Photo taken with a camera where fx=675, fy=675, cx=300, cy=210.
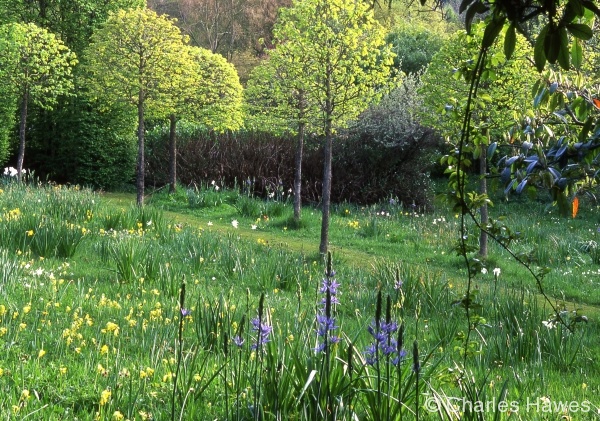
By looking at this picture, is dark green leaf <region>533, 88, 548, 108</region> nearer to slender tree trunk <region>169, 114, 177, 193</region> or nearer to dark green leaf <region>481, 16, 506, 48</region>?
dark green leaf <region>481, 16, 506, 48</region>

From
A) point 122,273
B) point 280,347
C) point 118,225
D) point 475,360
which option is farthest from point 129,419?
point 118,225

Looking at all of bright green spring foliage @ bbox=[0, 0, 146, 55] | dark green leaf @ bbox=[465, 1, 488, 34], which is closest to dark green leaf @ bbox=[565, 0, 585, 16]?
dark green leaf @ bbox=[465, 1, 488, 34]

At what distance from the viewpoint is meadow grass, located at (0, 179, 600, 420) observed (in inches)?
99.7

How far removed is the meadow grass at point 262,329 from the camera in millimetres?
2531

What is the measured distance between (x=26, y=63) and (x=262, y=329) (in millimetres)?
14266

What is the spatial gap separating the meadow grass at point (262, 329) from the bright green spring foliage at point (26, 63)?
16.0ft

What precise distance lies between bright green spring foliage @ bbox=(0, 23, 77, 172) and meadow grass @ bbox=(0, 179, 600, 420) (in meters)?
4.87

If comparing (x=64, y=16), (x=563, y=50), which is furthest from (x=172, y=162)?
(x=563, y=50)

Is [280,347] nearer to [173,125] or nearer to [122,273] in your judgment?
[122,273]

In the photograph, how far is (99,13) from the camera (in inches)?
694

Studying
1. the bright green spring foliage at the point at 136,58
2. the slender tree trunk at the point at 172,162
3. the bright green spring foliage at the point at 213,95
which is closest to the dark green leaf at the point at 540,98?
the bright green spring foliage at the point at 136,58

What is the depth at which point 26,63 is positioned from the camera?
47.9ft

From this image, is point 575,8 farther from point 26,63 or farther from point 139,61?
point 26,63

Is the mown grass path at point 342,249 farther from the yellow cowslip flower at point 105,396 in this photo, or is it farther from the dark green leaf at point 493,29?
the dark green leaf at point 493,29
